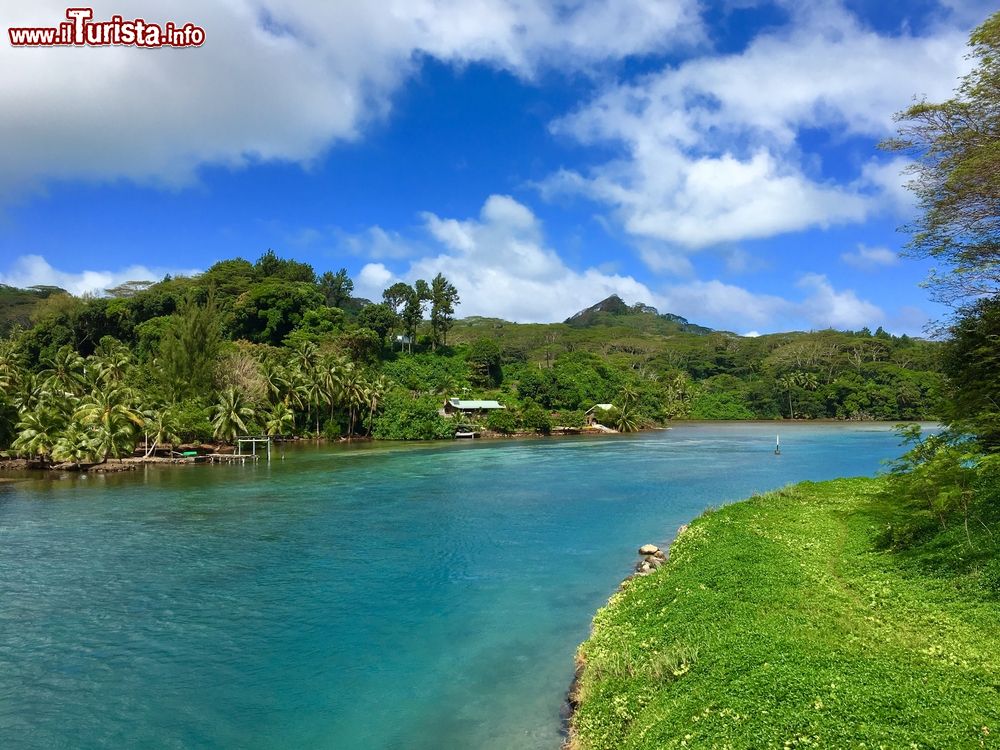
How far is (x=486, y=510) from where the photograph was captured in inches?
1302

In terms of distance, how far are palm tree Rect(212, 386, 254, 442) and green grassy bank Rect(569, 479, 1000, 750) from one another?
56.3 meters

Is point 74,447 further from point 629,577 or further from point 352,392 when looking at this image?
point 629,577

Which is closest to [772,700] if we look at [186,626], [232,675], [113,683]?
[232,675]

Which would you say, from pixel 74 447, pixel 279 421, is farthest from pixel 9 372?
pixel 279 421

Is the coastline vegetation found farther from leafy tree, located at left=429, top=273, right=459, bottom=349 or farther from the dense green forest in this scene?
leafy tree, located at left=429, top=273, right=459, bottom=349

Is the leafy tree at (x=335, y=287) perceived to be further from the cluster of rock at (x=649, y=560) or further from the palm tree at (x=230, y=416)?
the cluster of rock at (x=649, y=560)

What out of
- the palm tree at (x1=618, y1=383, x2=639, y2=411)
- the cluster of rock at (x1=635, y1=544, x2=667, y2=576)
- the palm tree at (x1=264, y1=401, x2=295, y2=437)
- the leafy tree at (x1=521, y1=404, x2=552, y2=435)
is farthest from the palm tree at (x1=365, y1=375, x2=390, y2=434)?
the cluster of rock at (x1=635, y1=544, x2=667, y2=576)

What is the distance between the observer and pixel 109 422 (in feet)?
161

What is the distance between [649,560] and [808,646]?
11.5 m

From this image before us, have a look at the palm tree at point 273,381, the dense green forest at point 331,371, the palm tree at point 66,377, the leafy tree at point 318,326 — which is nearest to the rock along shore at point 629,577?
the dense green forest at point 331,371

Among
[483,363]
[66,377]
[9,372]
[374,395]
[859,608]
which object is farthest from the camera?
[483,363]

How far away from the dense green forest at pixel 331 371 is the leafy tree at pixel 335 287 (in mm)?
410

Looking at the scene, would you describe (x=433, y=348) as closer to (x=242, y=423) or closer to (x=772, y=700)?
(x=242, y=423)

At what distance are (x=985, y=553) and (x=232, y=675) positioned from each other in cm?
1725
